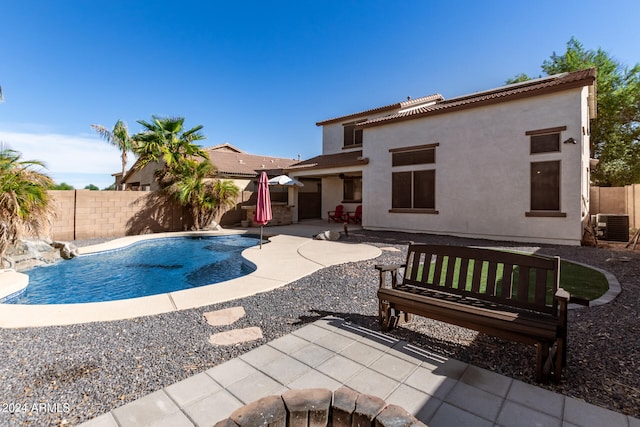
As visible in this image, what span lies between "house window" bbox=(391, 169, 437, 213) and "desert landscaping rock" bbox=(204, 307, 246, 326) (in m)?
10.7

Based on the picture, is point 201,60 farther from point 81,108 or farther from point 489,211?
point 489,211

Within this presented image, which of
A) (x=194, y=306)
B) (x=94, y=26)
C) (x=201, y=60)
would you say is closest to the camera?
(x=194, y=306)

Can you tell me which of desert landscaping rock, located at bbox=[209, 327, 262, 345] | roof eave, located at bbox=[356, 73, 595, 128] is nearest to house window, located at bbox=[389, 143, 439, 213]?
roof eave, located at bbox=[356, 73, 595, 128]

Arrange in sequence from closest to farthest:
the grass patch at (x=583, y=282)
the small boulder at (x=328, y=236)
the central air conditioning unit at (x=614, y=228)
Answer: the grass patch at (x=583, y=282), the central air conditioning unit at (x=614, y=228), the small boulder at (x=328, y=236)

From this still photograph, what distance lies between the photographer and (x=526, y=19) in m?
12.3

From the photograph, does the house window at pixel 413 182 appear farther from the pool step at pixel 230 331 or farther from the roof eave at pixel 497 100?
the pool step at pixel 230 331

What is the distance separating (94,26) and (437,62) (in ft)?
54.7

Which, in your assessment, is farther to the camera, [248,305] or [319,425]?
[248,305]

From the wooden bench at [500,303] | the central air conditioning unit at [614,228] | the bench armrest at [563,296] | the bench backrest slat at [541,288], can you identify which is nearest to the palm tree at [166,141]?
the wooden bench at [500,303]

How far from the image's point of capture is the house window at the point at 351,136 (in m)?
19.0

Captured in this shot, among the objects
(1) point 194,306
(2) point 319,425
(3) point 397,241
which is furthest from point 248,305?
(3) point 397,241

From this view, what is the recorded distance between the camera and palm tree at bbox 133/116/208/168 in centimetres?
1513

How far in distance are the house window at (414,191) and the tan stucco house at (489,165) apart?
5cm

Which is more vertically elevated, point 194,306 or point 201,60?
point 201,60
